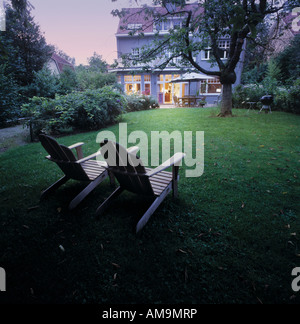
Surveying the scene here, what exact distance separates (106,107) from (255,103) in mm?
10374

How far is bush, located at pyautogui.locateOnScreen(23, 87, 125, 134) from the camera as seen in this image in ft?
23.1

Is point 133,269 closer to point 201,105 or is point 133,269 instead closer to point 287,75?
point 201,105

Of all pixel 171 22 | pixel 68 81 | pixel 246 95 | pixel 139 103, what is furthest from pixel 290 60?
pixel 68 81

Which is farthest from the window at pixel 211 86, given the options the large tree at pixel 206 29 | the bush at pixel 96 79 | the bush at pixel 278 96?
the large tree at pixel 206 29

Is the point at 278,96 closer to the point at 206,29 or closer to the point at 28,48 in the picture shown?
the point at 206,29

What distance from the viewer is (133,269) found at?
186cm

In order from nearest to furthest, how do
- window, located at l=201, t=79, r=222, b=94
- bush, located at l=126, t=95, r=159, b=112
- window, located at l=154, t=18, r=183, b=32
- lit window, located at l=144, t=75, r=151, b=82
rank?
1. window, located at l=154, t=18, r=183, b=32
2. bush, located at l=126, t=95, r=159, b=112
3. window, located at l=201, t=79, r=222, b=94
4. lit window, located at l=144, t=75, r=151, b=82

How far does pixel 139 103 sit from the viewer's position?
14.4 m

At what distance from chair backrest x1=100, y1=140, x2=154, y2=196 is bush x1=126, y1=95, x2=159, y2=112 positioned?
1233 cm

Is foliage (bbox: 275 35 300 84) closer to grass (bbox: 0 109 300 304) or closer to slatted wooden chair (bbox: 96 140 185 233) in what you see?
grass (bbox: 0 109 300 304)

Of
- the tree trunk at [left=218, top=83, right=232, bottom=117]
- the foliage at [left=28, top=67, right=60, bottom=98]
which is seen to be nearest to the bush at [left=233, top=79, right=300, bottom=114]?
the tree trunk at [left=218, top=83, right=232, bottom=117]

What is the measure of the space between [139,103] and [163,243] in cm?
1350

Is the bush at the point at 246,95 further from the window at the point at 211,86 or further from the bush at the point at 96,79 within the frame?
the bush at the point at 96,79
